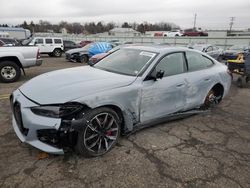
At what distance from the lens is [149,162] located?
332 centimetres

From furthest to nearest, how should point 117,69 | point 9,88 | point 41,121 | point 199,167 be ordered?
point 9,88, point 117,69, point 199,167, point 41,121

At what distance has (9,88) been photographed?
7.50m

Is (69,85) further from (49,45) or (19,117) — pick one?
(49,45)

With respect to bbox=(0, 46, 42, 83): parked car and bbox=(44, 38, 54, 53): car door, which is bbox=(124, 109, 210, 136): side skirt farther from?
bbox=(44, 38, 54, 53): car door

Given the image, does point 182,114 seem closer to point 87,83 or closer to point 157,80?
point 157,80

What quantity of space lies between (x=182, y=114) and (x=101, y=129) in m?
1.97

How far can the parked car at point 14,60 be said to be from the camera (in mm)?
8188

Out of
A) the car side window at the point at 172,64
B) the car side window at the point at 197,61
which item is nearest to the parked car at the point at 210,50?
the car side window at the point at 197,61

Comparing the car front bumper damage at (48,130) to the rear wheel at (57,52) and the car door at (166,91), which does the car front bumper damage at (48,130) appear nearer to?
the car door at (166,91)

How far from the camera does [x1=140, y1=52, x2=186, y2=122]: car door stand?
12.6 ft

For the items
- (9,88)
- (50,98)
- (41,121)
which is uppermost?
(50,98)

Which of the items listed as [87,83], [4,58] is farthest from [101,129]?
[4,58]

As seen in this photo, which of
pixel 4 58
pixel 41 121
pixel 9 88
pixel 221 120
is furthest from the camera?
Result: pixel 4 58

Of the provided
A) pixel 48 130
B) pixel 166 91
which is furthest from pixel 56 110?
pixel 166 91
